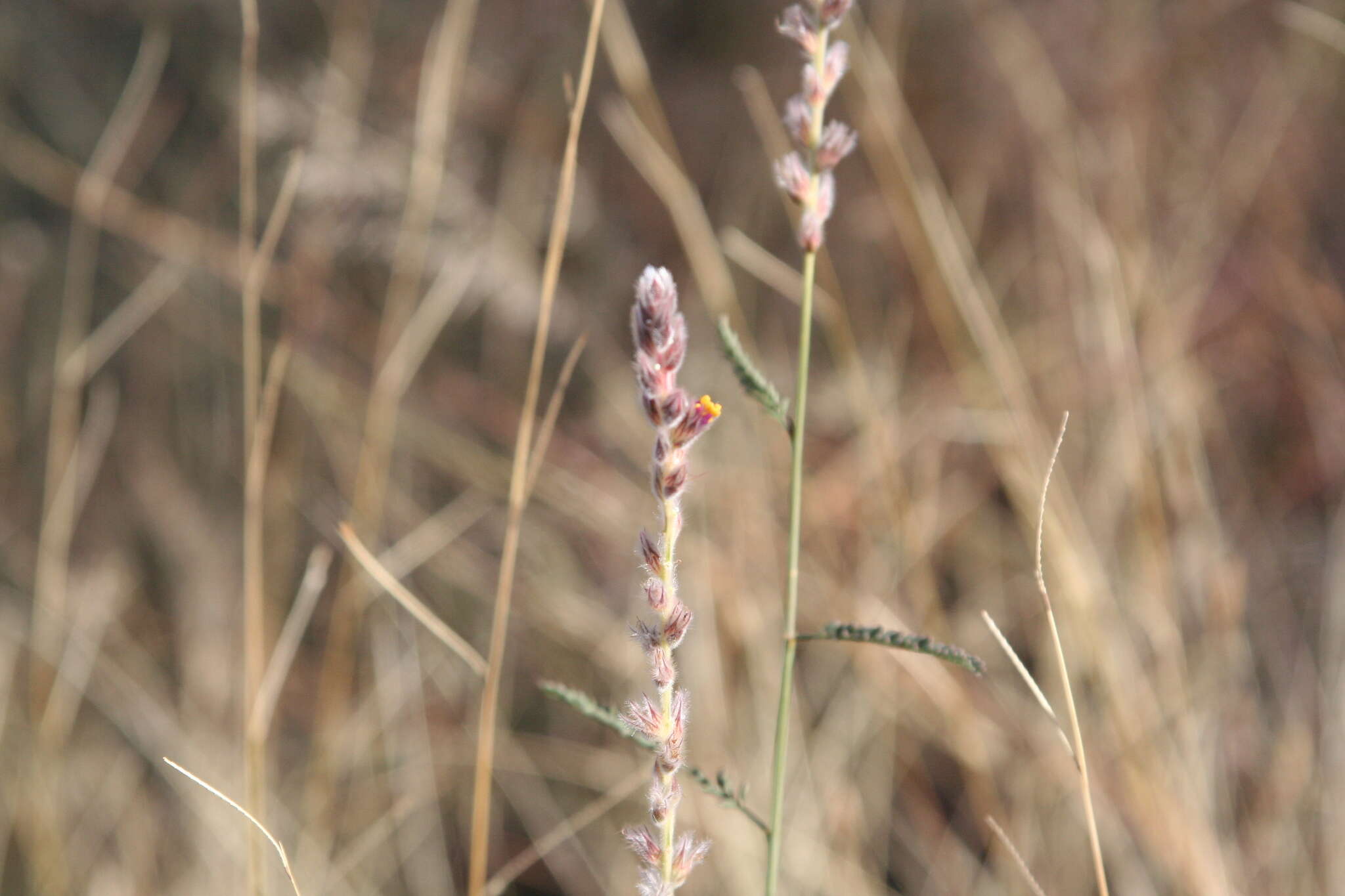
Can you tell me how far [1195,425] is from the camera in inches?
78.0

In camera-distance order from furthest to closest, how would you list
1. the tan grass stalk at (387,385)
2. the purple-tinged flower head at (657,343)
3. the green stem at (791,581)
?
1. the tan grass stalk at (387,385)
2. the green stem at (791,581)
3. the purple-tinged flower head at (657,343)

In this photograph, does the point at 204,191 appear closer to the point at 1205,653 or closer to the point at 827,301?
the point at 827,301

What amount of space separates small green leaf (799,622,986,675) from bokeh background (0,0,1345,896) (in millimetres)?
454

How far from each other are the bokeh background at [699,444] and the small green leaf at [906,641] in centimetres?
45

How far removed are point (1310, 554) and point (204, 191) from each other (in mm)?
2824

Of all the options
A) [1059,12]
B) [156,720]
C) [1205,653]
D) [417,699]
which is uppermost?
[1059,12]

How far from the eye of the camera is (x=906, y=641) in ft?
2.09

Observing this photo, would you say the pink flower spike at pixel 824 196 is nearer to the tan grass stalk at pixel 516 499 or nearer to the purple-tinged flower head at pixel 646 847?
the tan grass stalk at pixel 516 499

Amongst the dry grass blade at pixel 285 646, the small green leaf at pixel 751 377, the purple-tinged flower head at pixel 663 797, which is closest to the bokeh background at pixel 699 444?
the dry grass blade at pixel 285 646

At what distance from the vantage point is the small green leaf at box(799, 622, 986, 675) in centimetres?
61

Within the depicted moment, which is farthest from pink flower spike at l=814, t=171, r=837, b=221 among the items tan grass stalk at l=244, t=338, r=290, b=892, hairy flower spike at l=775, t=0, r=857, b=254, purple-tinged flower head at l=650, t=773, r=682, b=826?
tan grass stalk at l=244, t=338, r=290, b=892

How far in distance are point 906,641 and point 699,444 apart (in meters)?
1.74

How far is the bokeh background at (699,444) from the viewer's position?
1.61 metres

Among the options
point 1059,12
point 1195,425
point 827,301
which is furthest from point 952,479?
point 1059,12
